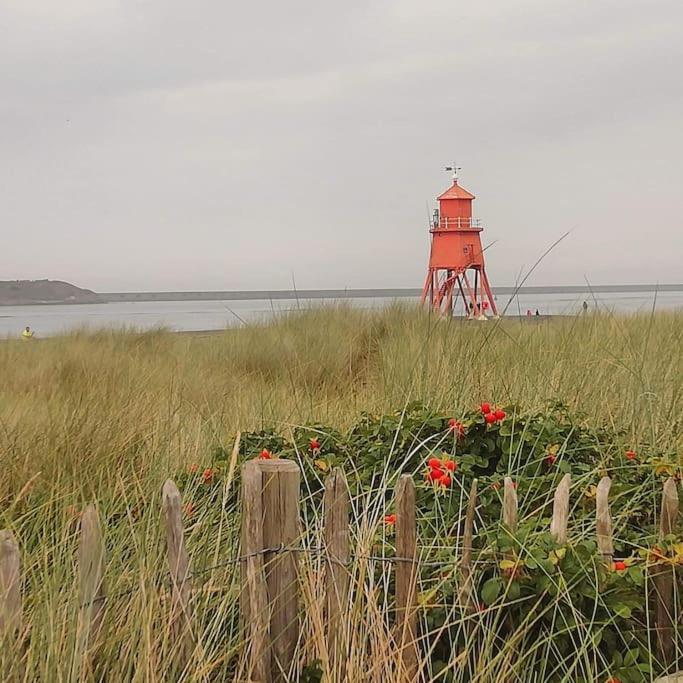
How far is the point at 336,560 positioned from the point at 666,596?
101 cm

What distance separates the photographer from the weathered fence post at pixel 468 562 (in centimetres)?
205

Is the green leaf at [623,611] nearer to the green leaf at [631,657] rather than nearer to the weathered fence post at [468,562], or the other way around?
the green leaf at [631,657]

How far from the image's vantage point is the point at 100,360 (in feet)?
26.0

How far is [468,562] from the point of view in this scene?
2.08 metres

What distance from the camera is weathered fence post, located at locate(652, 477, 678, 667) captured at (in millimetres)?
2264

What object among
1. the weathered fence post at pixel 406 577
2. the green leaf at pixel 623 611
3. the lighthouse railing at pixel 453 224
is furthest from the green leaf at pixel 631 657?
the lighthouse railing at pixel 453 224

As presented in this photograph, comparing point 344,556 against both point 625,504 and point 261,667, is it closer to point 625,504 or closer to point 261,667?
point 261,667

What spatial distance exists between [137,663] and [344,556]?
1.82 feet

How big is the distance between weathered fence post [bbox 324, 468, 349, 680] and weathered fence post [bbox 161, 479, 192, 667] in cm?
35

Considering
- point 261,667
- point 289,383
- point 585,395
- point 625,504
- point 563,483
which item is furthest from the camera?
point 289,383

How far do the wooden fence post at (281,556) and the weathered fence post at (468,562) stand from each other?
441mm

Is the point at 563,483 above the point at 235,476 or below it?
above

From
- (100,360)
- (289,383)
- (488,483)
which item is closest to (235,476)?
(488,483)

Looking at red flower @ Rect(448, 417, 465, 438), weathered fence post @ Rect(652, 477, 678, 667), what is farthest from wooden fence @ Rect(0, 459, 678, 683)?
red flower @ Rect(448, 417, 465, 438)
